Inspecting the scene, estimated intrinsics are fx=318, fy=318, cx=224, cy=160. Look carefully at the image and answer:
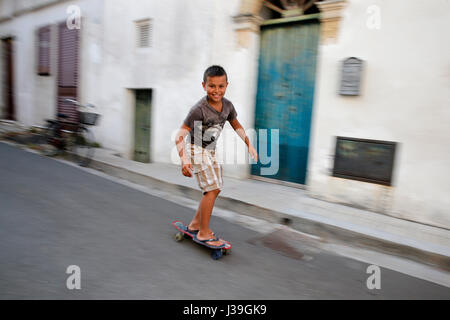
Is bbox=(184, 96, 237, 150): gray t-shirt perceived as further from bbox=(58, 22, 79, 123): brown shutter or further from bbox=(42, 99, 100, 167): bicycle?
bbox=(58, 22, 79, 123): brown shutter

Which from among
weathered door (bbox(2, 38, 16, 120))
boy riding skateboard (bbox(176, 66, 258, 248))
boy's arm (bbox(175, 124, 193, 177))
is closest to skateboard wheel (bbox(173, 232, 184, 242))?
boy riding skateboard (bbox(176, 66, 258, 248))

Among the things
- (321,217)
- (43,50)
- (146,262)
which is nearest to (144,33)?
(43,50)

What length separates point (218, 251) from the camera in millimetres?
3059

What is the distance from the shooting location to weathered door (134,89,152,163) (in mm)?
8234

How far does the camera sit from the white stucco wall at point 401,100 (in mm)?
4043

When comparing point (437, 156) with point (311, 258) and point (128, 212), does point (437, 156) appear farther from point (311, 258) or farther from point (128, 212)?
point (128, 212)

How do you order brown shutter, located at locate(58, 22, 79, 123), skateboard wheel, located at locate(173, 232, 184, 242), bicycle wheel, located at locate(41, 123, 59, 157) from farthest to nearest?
brown shutter, located at locate(58, 22, 79, 123) → bicycle wheel, located at locate(41, 123, 59, 157) → skateboard wheel, located at locate(173, 232, 184, 242)

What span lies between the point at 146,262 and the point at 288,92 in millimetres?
4153

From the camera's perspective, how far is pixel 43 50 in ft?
37.9

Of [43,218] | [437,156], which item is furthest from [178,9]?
[437,156]

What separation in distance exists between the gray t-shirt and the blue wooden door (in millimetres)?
2964

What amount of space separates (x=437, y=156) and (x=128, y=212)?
4084mm

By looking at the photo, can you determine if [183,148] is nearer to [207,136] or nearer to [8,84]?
[207,136]

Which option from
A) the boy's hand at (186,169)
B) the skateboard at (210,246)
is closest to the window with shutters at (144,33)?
the skateboard at (210,246)
